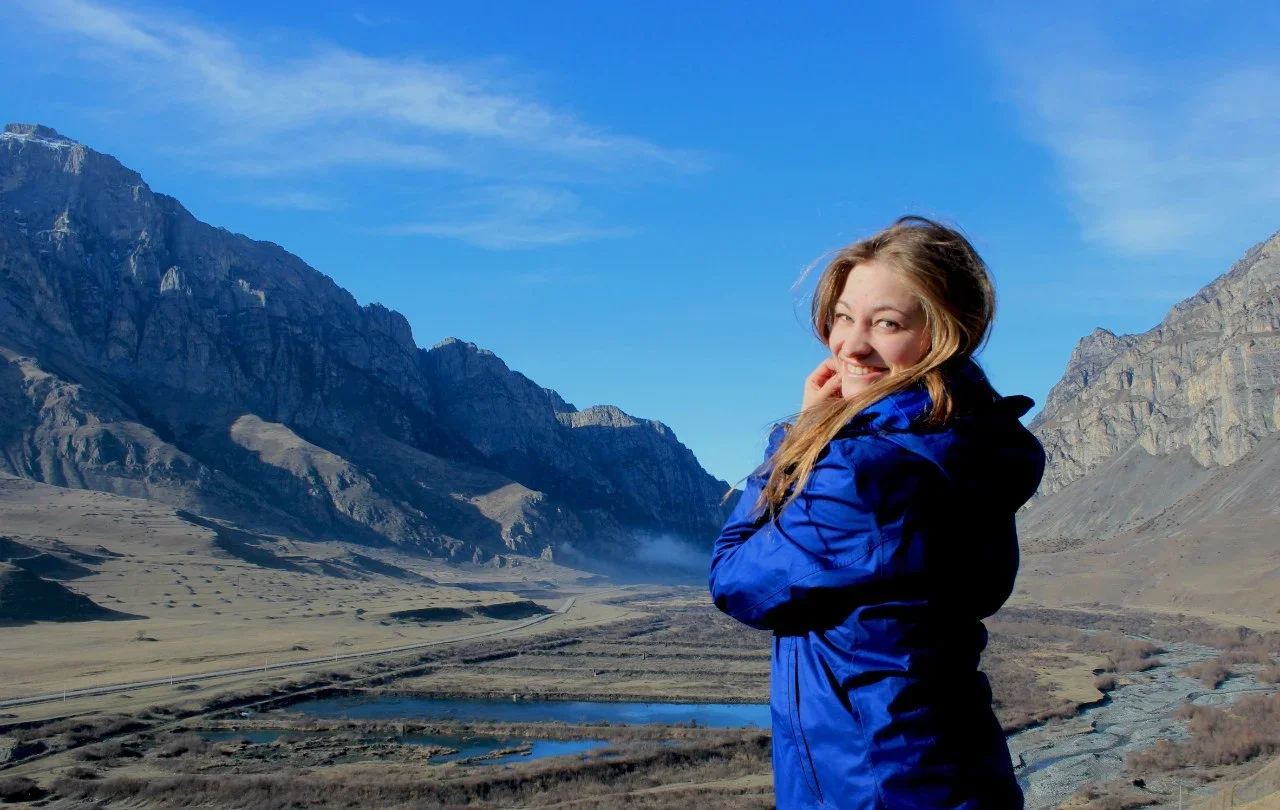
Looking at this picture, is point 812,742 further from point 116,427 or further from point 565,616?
point 116,427

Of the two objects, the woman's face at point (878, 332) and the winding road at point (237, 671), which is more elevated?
the woman's face at point (878, 332)

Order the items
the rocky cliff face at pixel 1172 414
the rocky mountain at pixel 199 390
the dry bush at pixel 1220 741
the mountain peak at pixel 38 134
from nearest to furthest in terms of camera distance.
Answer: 1. the dry bush at pixel 1220 741
2. the rocky cliff face at pixel 1172 414
3. the rocky mountain at pixel 199 390
4. the mountain peak at pixel 38 134

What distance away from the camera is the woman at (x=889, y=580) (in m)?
1.99

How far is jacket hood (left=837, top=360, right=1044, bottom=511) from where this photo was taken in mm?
2045

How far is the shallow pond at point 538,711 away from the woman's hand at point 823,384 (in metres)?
38.9

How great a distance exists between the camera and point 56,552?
84188 mm

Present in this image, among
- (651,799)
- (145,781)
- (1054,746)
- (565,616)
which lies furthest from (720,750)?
(565,616)

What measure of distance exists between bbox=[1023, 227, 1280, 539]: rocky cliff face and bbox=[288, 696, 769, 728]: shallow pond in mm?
75253

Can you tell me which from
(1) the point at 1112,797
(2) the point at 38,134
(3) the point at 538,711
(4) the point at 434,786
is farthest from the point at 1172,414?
(2) the point at 38,134

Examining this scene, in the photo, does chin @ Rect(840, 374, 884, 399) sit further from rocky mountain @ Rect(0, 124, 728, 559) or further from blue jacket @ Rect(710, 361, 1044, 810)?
rocky mountain @ Rect(0, 124, 728, 559)

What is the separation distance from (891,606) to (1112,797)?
28083mm

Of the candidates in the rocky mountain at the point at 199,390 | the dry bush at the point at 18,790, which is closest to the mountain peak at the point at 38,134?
the rocky mountain at the point at 199,390

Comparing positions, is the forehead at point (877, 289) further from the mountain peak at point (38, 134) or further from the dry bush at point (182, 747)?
the mountain peak at point (38, 134)

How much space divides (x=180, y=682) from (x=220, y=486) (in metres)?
94.8
